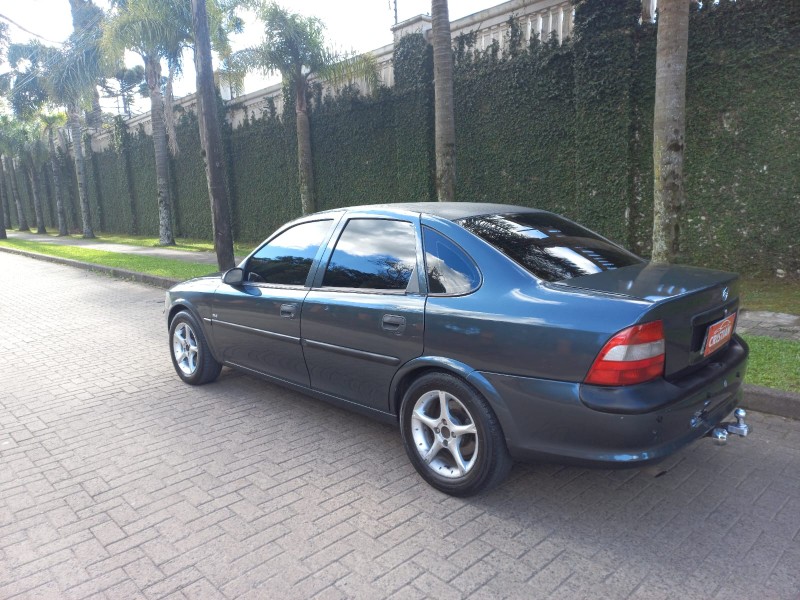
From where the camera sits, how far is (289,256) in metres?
4.43

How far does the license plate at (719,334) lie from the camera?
308cm

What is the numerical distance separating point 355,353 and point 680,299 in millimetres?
1903

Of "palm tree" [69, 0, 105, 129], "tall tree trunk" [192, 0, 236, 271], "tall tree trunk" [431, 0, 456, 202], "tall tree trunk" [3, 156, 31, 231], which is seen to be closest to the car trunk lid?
"tall tree trunk" [431, 0, 456, 202]

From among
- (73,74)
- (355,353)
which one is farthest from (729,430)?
(73,74)

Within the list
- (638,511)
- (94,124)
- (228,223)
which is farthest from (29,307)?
(94,124)

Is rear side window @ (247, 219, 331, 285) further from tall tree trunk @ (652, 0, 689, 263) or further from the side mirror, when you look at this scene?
tall tree trunk @ (652, 0, 689, 263)

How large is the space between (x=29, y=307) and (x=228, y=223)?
3685 mm

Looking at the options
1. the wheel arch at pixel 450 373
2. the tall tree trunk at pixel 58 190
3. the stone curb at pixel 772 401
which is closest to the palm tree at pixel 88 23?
the tall tree trunk at pixel 58 190

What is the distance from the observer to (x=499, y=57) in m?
11.6

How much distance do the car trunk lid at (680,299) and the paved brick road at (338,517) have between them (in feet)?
2.71

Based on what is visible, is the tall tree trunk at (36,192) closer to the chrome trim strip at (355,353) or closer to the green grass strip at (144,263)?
the green grass strip at (144,263)

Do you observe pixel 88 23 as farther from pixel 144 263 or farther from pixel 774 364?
pixel 774 364

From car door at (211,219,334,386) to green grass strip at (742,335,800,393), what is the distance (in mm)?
3527

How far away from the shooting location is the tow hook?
9.88ft
